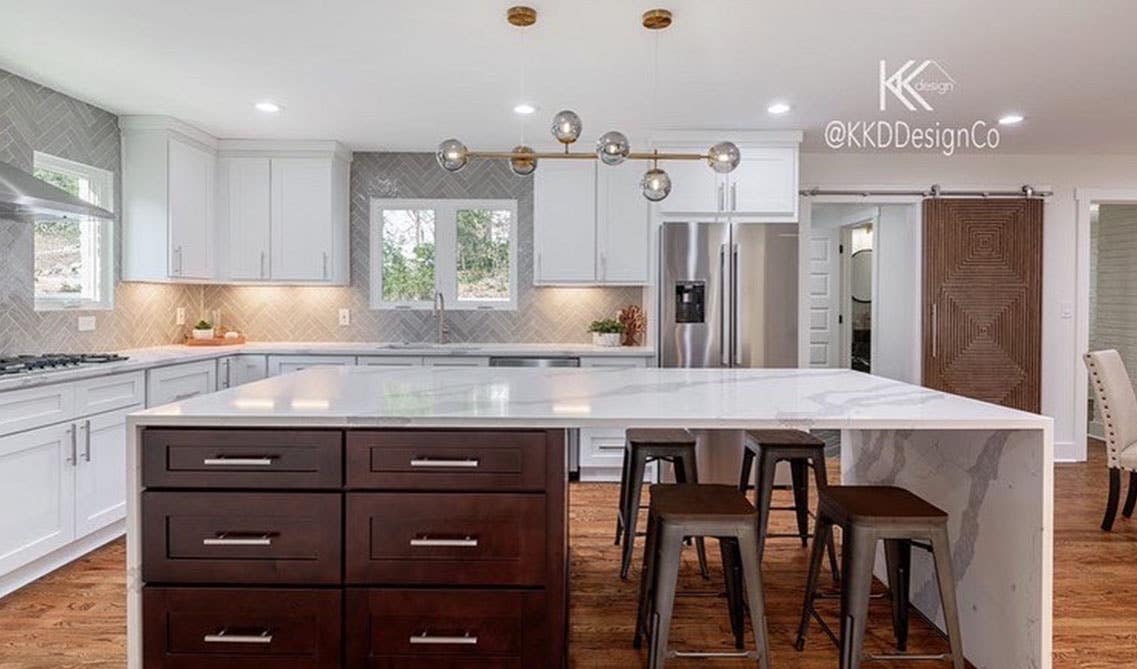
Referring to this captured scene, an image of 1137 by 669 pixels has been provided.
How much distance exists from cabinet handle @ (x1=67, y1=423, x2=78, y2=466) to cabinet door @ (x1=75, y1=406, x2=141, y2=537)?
3cm

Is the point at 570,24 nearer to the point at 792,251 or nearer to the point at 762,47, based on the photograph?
the point at 762,47

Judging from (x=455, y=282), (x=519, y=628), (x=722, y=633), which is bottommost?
(x=722, y=633)

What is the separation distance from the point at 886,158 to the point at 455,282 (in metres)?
3.34

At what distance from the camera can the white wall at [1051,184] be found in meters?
5.19

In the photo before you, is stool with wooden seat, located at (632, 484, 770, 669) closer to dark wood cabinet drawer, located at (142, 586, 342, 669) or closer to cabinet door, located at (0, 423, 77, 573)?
dark wood cabinet drawer, located at (142, 586, 342, 669)

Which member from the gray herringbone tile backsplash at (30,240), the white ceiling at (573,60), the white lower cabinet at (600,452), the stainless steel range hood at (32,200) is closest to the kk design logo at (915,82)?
the white ceiling at (573,60)

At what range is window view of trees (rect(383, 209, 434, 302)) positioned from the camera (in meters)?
5.29

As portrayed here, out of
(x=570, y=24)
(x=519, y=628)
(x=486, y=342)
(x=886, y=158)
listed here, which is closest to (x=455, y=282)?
(x=486, y=342)

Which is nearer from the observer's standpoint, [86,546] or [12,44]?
[12,44]

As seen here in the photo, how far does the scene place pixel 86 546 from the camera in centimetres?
335

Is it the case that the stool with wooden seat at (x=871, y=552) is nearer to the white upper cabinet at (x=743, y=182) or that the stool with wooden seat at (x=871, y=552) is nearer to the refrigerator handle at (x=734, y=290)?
the refrigerator handle at (x=734, y=290)

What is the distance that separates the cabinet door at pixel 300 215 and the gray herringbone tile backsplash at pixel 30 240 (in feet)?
2.84

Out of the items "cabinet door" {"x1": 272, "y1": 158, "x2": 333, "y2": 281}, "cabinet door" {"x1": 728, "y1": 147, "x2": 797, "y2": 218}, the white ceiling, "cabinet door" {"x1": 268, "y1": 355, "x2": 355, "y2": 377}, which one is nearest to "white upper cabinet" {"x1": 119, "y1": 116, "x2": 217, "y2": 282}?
the white ceiling

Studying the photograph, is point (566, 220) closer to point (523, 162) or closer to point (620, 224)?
point (620, 224)
